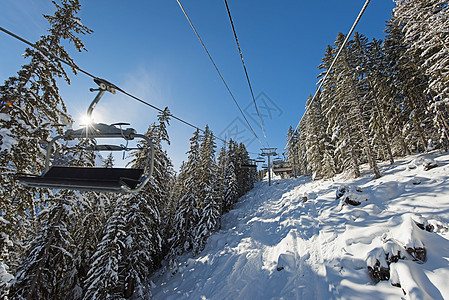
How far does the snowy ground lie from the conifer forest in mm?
4385

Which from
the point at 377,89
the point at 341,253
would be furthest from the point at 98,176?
the point at 377,89

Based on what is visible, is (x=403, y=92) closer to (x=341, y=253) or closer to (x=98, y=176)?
(x=341, y=253)

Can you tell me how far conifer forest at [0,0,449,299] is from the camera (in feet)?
21.2

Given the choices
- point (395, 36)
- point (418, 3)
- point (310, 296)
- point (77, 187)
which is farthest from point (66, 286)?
point (395, 36)

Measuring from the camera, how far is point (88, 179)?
3.63m

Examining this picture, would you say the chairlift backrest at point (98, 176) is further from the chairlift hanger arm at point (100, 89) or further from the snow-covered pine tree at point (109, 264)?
the snow-covered pine tree at point (109, 264)

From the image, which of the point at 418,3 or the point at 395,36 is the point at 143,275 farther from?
the point at 395,36

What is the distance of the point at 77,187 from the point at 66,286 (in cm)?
1164

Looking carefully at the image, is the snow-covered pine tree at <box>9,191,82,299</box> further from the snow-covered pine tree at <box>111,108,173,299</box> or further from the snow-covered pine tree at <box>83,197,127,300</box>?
the snow-covered pine tree at <box>111,108,173,299</box>

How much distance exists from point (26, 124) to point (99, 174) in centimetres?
524

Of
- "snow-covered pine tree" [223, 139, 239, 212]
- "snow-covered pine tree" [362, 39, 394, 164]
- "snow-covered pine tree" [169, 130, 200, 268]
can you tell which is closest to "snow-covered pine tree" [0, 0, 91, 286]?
"snow-covered pine tree" [169, 130, 200, 268]

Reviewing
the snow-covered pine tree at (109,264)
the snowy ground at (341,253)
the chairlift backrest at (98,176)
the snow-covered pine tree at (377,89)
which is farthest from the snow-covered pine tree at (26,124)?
the snow-covered pine tree at (377,89)

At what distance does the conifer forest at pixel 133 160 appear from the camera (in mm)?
6477

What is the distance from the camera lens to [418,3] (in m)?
13.2
